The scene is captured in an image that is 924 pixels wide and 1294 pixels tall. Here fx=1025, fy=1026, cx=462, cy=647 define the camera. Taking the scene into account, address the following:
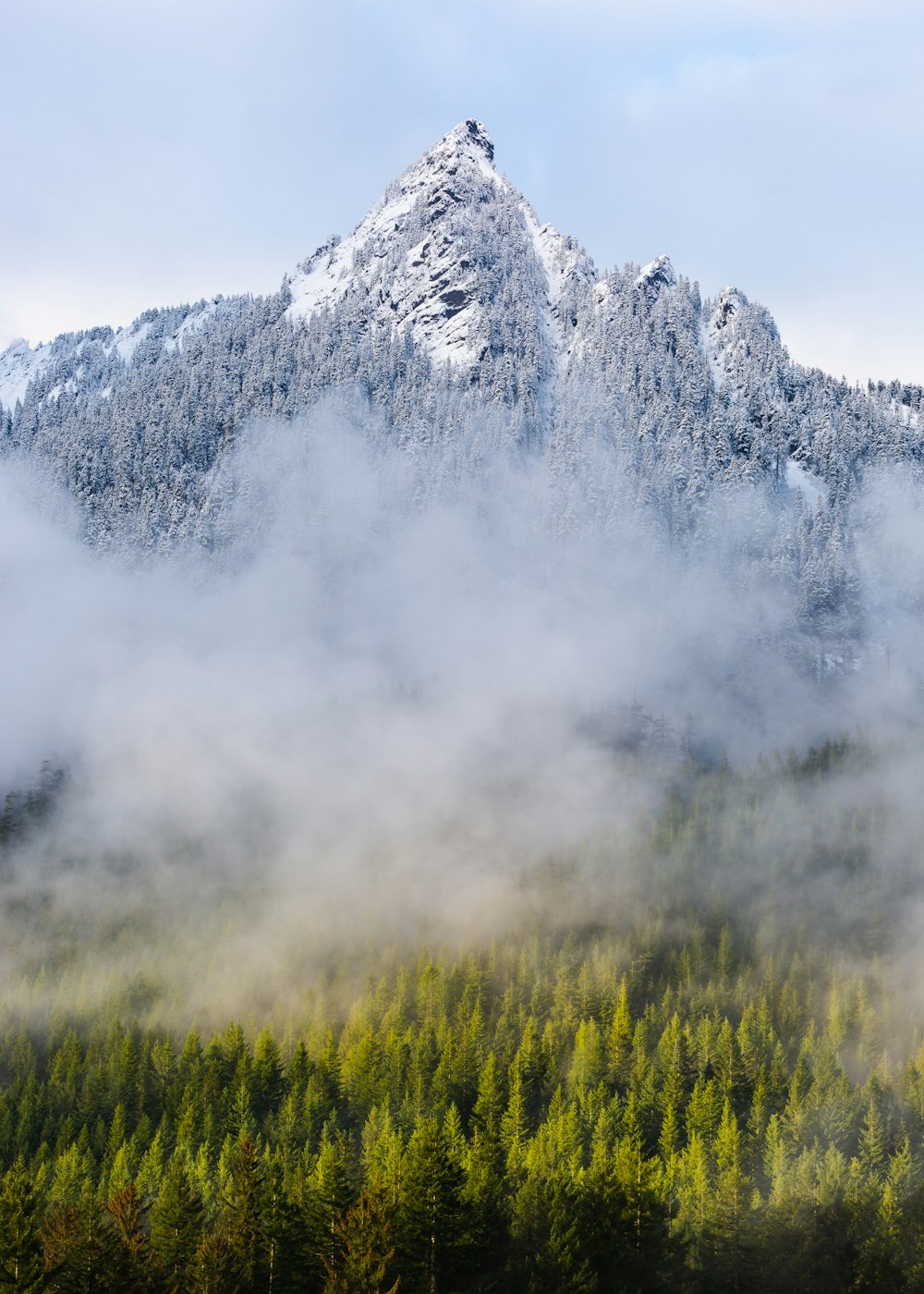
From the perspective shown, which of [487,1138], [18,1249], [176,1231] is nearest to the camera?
[18,1249]

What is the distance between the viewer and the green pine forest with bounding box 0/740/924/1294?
68.6 meters

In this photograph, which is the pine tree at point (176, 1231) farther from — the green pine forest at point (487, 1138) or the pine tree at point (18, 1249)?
the pine tree at point (18, 1249)

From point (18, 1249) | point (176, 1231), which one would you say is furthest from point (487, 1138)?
point (18, 1249)

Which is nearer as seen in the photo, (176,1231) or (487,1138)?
(176,1231)

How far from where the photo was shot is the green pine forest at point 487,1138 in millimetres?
68625

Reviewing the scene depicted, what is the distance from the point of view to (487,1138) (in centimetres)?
9506

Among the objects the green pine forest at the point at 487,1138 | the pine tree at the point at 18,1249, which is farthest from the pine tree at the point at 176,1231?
the pine tree at the point at 18,1249

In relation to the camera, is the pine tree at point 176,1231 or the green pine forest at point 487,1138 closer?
the pine tree at point 176,1231

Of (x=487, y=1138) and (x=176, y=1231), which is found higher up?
(x=487, y=1138)

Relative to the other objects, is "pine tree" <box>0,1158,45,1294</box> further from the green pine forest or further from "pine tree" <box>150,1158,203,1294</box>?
"pine tree" <box>150,1158,203,1294</box>

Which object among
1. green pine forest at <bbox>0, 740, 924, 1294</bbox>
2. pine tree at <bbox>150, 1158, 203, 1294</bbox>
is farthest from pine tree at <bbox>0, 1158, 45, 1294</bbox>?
pine tree at <bbox>150, 1158, 203, 1294</bbox>

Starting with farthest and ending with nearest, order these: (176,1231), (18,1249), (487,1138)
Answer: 1. (487,1138)
2. (176,1231)
3. (18,1249)

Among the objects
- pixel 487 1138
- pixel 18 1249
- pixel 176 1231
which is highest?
pixel 487 1138

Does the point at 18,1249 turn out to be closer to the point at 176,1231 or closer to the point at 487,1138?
the point at 176,1231
